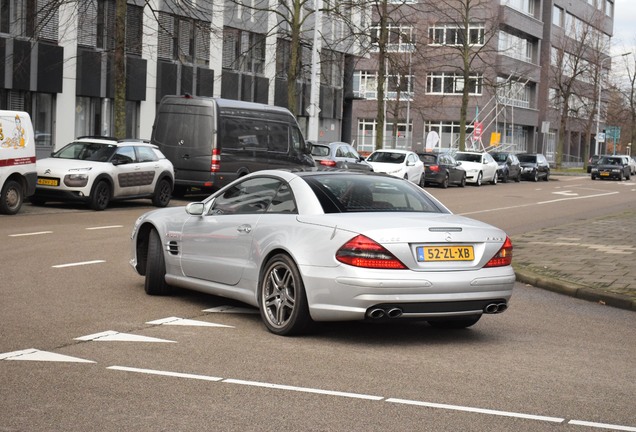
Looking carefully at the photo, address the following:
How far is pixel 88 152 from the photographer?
24.4 meters

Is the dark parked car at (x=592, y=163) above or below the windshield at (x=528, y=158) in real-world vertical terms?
below

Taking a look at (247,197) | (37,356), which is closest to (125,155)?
(247,197)

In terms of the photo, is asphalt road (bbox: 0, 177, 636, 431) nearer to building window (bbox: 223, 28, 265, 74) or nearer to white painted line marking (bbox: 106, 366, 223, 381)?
white painted line marking (bbox: 106, 366, 223, 381)

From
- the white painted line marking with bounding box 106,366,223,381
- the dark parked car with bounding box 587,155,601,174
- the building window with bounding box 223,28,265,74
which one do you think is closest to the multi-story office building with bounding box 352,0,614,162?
the dark parked car with bounding box 587,155,601,174

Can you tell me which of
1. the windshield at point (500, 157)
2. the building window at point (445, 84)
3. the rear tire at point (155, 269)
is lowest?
the rear tire at point (155, 269)

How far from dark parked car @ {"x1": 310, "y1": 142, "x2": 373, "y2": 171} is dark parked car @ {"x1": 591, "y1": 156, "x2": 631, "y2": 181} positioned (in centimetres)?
3262

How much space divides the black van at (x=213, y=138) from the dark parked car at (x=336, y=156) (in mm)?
7248

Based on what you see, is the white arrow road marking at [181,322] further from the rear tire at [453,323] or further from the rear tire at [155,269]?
the rear tire at [453,323]

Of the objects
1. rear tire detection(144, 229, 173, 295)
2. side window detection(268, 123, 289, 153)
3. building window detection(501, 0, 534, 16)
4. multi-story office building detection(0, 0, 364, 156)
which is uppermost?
building window detection(501, 0, 534, 16)

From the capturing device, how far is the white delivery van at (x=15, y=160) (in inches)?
811

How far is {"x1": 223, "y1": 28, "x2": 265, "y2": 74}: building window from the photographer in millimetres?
46469

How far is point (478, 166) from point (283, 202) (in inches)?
1650

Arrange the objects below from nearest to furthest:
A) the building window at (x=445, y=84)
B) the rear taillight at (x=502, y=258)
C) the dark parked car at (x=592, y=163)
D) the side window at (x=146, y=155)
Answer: the rear taillight at (x=502, y=258)
the side window at (x=146, y=155)
the dark parked car at (x=592, y=163)
the building window at (x=445, y=84)

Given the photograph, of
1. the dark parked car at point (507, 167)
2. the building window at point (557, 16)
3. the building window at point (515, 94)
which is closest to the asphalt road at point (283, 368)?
the dark parked car at point (507, 167)
